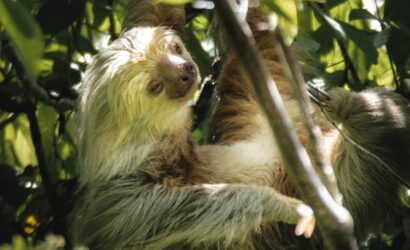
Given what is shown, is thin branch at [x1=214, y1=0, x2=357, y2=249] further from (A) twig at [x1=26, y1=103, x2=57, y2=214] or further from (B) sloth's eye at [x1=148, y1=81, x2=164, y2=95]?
(A) twig at [x1=26, y1=103, x2=57, y2=214]

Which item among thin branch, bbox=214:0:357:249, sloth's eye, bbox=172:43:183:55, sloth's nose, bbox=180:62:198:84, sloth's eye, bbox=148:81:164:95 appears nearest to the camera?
thin branch, bbox=214:0:357:249

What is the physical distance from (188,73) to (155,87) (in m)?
0.37

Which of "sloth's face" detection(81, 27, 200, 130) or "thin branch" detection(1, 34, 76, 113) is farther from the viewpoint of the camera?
"sloth's face" detection(81, 27, 200, 130)

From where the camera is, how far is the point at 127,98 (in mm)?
5520

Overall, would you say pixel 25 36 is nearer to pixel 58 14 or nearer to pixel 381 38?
pixel 58 14

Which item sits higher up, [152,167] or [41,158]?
[152,167]

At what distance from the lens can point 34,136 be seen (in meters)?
5.91

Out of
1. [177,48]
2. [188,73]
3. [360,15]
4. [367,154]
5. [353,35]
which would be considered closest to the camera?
[353,35]

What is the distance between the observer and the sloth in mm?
5230

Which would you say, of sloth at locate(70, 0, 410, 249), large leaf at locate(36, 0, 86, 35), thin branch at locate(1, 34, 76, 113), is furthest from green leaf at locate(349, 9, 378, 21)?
thin branch at locate(1, 34, 76, 113)

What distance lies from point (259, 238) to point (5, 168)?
204 cm

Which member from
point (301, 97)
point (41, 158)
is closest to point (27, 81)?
point (41, 158)

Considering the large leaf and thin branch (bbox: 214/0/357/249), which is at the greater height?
thin branch (bbox: 214/0/357/249)

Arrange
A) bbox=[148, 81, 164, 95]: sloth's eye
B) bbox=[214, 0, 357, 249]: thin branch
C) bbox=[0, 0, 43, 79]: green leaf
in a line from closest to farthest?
1. bbox=[0, 0, 43, 79]: green leaf
2. bbox=[214, 0, 357, 249]: thin branch
3. bbox=[148, 81, 164, 95]: sloth's eye
